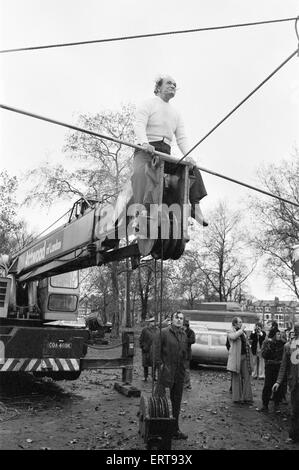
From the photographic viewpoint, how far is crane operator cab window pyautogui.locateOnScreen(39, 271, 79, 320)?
1062cm

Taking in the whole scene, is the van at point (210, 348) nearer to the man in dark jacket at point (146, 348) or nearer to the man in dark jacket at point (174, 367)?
the man in dark jacket at point (146, 348)

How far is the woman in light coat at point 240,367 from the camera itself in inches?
399

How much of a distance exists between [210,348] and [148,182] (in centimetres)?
1233

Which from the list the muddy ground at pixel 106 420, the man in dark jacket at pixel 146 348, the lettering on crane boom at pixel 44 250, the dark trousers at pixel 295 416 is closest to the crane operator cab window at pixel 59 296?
the lettering on crane boom at pixel 44 250

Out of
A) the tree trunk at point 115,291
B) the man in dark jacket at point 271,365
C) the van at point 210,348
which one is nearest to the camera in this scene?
the man in dark jacket at point 271,365

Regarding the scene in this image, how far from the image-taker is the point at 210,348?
52.6 feet

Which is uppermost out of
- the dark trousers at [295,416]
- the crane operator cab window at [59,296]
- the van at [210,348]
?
the crane operator cab window at [59,296]

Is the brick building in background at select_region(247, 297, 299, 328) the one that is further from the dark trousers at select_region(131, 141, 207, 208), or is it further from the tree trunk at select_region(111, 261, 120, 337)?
the dark trousers at select_region(131, 141, 207, 208)

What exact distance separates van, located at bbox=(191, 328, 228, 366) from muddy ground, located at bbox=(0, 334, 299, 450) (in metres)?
3.51

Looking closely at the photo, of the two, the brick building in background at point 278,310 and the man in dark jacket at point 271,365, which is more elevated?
the brick building in background at point 278,310

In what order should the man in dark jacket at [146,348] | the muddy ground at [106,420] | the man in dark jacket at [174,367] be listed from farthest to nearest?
the man in dark jacket at [146,348] < the man in dark jacket at [174,367] < the muddy ground at [106,420]

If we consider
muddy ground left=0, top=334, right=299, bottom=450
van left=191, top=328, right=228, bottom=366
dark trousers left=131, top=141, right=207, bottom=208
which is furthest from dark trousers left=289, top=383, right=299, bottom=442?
van left=191, top=328, right=228, bottom=366

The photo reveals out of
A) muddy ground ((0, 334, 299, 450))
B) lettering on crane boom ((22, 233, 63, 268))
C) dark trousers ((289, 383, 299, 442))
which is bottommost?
muddy ground ((0, 334, 299, 450))

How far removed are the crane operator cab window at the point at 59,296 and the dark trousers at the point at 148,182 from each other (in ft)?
20.7
